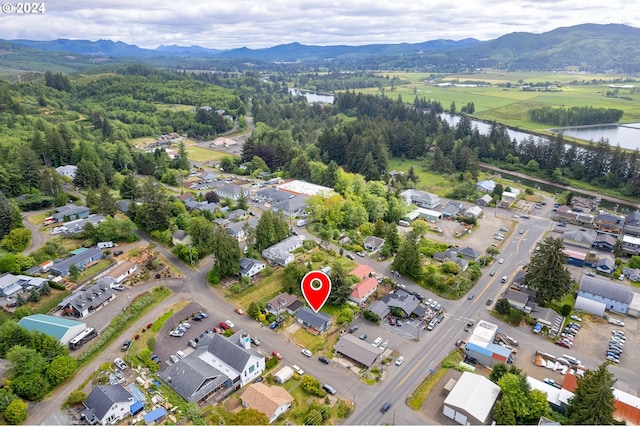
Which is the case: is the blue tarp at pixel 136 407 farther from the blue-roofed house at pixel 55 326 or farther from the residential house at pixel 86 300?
the residential house at pixel 86 300

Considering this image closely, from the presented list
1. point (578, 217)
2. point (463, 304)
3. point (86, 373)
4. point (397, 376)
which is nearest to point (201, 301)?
point (86, 373)

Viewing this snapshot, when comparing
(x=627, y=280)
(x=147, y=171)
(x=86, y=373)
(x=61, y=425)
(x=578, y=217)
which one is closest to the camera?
(x=61, y=425)

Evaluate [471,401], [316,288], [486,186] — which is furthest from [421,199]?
[471,401]

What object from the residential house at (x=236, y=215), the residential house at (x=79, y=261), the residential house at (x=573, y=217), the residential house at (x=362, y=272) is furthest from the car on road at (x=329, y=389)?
the residential house at (x=573, y=217)

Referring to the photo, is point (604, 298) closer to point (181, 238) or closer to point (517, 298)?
point (517, 298)

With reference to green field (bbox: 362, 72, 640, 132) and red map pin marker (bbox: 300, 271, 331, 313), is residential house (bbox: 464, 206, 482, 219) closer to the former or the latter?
red map pin marker (bbox: 300, 271, 331, 313)

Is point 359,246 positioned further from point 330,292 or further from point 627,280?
point 627,280

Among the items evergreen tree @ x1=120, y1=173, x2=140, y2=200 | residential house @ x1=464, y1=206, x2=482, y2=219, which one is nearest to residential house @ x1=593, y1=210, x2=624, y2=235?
residential house @ x1=464, y1=206, x2=482, y2=219
